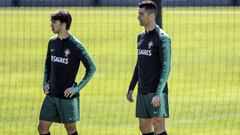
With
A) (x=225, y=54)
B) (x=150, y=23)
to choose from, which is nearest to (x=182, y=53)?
(x=225, y=54)

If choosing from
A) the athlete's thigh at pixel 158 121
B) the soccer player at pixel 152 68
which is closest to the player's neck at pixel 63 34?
the soccer player at pixel 152 68

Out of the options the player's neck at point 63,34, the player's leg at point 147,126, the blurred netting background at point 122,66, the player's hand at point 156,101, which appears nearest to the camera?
the player's hand at point 156,101

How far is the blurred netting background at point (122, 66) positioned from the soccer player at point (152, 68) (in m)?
2.89

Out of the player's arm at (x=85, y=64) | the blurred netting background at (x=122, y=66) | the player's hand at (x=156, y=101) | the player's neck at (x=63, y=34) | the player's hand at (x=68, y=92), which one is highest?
the player's neck at (x=63, y=34)

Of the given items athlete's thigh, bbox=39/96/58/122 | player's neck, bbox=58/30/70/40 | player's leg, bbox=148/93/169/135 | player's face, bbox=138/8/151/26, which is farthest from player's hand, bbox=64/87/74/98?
player's face, bbox=138/8/151/26

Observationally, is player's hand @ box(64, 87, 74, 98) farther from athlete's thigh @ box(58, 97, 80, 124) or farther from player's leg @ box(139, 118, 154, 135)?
player's leg @ box(139, 118, 154, 135)

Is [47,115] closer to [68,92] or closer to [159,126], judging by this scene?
[68,92]

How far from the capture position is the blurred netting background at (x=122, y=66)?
47.7 ft

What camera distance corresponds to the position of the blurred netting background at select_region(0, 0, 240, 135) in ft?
47.7

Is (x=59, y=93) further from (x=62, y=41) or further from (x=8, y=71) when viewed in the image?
(x=8, y=71)

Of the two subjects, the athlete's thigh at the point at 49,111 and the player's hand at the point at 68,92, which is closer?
the player's hand at the point at 68,92

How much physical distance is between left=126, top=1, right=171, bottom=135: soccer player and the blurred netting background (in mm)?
2886

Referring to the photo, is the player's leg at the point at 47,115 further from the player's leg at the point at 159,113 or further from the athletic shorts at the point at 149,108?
the player's leg at the point at 159,113

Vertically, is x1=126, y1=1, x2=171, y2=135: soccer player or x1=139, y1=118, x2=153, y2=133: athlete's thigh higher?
x1=126, y1=1, x2=171, y2=135: soccer player
